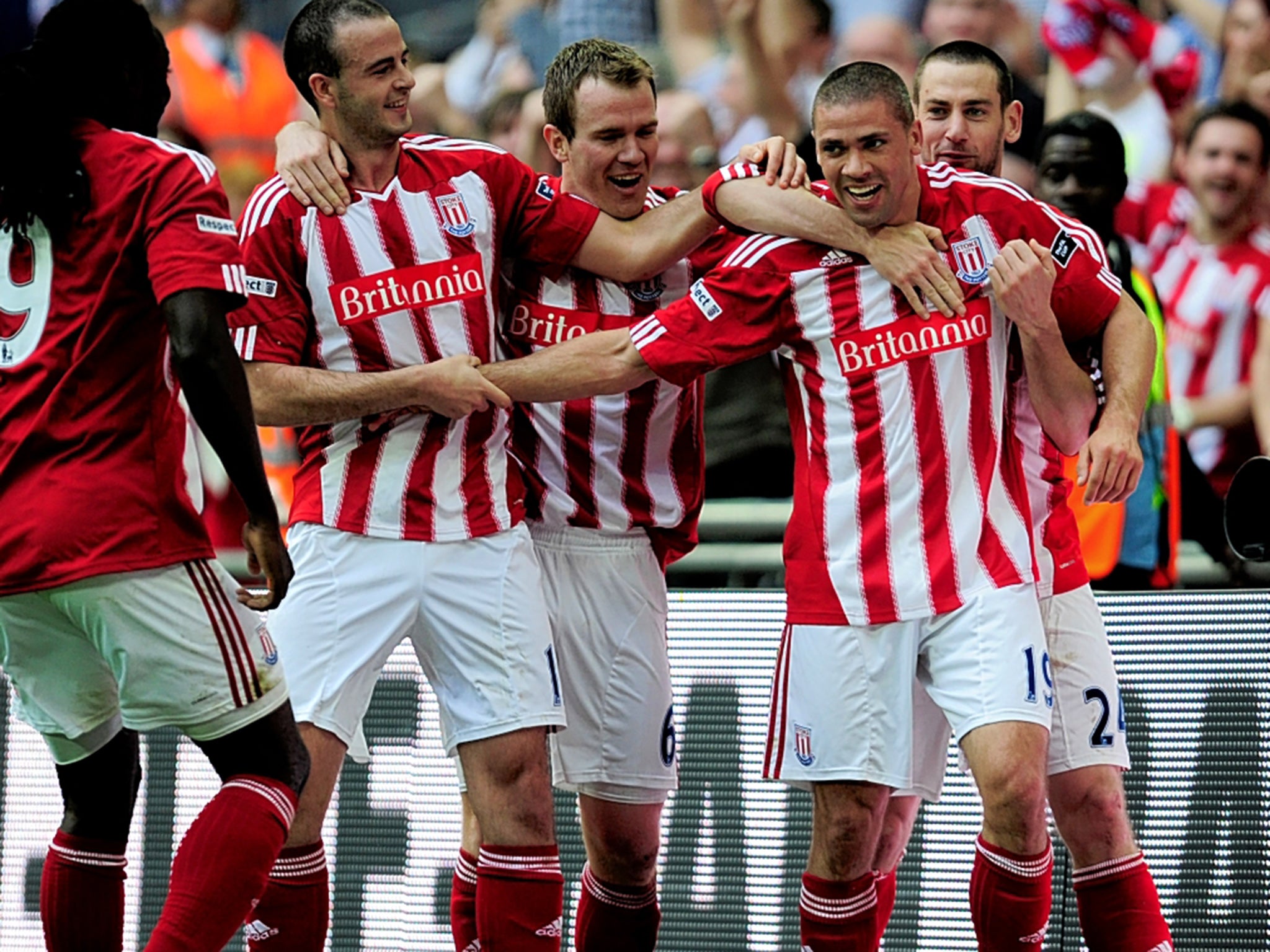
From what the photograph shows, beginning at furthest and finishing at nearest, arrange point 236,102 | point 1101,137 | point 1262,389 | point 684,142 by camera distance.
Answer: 1. point 236,102
2. point 684,142
3. point 1262,389
4. point 1101,137

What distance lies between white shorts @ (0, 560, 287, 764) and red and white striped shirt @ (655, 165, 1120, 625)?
118 centimetres

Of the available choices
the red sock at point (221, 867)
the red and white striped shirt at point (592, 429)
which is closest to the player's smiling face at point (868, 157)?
the red and white striped shirt at point (592, 429)

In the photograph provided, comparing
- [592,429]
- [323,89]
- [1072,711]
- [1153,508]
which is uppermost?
[323,89]

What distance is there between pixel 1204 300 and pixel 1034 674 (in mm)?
3125

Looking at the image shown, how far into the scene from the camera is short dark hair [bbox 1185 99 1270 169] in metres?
6.29

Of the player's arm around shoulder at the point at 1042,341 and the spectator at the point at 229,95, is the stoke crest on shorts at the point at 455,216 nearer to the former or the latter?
the player's arm around shoulder at the point at 1042,341

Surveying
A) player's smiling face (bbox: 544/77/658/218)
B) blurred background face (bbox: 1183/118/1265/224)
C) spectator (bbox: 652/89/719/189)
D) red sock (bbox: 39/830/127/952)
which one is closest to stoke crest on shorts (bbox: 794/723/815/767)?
player's smiling face (bbox: 544/77/658/218)

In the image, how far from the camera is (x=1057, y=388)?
3834mm

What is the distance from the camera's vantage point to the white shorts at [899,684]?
3.68 meters

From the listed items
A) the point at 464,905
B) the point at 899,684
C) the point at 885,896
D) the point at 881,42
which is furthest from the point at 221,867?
the point at 881,42

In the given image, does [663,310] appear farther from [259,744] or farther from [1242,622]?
[1242,622]

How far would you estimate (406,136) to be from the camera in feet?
14.2

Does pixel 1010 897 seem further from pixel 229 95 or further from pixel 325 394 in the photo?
Answer: pixel 229 95

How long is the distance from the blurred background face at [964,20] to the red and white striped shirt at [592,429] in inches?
108
